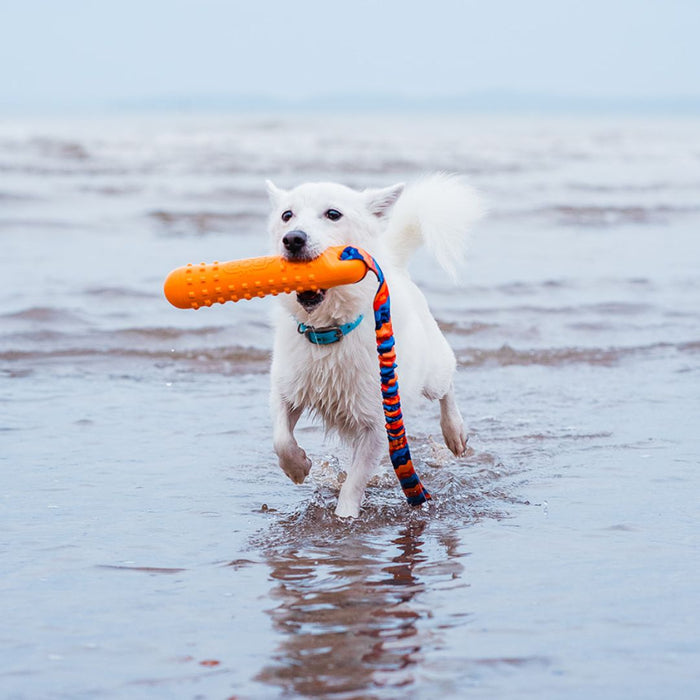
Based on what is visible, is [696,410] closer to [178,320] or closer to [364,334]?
[364,334]

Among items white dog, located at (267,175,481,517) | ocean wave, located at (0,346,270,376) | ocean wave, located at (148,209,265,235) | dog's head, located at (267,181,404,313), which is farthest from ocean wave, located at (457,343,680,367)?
ocean wave, located at (148,209,265,235)

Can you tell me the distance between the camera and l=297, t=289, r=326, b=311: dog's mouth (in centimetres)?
457

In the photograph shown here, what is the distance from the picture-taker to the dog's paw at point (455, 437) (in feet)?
19.4

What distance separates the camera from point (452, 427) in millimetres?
5910

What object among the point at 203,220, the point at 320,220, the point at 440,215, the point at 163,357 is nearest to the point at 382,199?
the point at 320,220

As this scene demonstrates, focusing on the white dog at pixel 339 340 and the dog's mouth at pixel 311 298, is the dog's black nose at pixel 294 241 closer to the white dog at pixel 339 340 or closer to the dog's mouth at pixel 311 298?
the white dog at pixel 339 340

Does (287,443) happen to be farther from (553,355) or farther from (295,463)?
(553,355)

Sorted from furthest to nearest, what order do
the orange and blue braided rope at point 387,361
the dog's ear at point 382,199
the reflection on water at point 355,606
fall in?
1. the dog's ear at point 382,199
2. the orange and blue braided rope at point 387,361
3. the reflection on water at point 355,606

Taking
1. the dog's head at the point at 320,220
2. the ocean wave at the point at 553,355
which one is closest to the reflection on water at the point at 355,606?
the dog's head at the point at 320,220

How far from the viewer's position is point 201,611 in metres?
3.56

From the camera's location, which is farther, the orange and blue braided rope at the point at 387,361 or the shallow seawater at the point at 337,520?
the orange and blue braided rope at the point at 387,361

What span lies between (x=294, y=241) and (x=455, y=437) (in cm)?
199

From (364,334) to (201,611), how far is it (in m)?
1.64

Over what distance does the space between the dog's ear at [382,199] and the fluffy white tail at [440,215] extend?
Result: 1.03 ft
